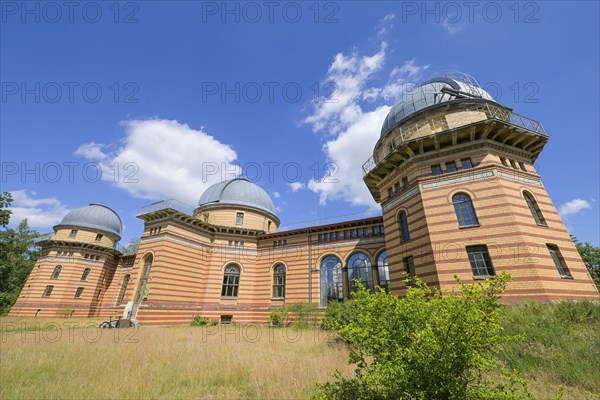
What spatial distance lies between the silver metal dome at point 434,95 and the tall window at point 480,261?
33.2ft

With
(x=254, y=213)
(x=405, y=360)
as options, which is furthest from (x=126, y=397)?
(x=254, y=213)

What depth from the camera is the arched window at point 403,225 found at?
1675 centimetres

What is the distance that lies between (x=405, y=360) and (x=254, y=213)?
92.5 feet

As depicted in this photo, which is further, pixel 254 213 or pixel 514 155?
pixel 254 213

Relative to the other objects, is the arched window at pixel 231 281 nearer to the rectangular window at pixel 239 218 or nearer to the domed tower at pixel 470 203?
the rectangular window at pixel 239 218

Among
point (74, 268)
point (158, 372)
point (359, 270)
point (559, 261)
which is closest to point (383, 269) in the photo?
point (359, 270)

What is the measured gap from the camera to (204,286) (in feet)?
82.1

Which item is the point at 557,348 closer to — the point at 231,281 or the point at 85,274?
the point at 231,281

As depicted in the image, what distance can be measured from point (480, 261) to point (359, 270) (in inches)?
441

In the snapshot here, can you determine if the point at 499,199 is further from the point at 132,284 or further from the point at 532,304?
the point at 132,284

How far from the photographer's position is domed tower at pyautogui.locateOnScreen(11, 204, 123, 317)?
3030 cm

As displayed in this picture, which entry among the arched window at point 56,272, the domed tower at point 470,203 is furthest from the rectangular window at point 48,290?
the domed tower at point 470,203

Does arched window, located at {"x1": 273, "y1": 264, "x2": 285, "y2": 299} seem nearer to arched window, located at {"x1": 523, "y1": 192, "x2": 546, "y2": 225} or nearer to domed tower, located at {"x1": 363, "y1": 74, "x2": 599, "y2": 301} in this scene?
domed tower, located at {"x1": 363, "y1": 74, "x2": 599, "y2": 301}

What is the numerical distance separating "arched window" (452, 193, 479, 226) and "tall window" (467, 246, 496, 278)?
1.47 metres
